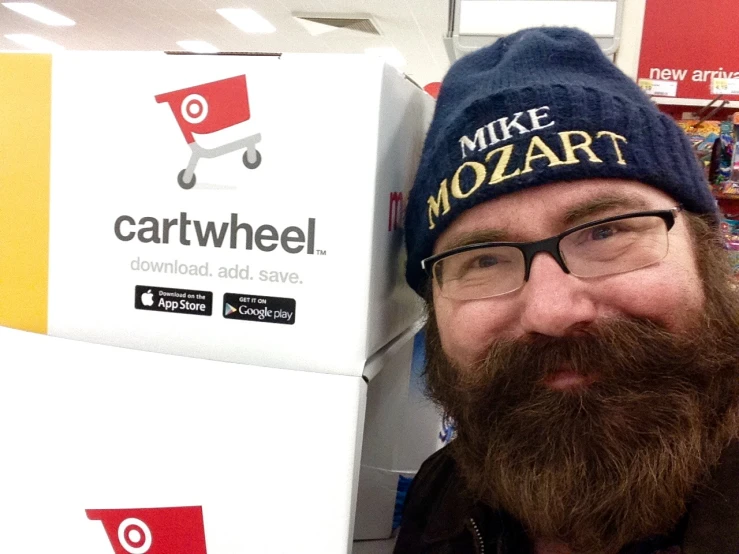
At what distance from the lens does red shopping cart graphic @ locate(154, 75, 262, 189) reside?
0.59 metres

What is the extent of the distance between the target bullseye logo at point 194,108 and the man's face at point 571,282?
1.13ft

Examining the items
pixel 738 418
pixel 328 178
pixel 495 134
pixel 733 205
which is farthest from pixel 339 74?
pixel 733 205

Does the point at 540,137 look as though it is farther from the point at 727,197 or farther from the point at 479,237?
the point at 727,197

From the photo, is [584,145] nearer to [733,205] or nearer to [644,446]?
[644,446]

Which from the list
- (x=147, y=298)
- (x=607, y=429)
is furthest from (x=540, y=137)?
(x=147, y=298)

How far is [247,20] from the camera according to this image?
6.04m

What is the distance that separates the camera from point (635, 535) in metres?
0.69

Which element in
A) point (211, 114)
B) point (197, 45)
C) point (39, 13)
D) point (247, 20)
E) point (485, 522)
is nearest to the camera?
point (211, 114)

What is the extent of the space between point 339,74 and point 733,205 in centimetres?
191

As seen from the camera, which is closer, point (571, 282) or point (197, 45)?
point (571, 282)

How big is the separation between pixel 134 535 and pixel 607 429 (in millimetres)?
541

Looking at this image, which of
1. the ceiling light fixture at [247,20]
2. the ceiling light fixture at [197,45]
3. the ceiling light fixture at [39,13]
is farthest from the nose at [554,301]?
the ceiling light fixture at [197,45]

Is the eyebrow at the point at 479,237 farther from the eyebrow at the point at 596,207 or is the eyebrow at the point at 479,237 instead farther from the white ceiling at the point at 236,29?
the white ceiling at the point at 236,29

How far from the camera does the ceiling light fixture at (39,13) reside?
611 centimetres
